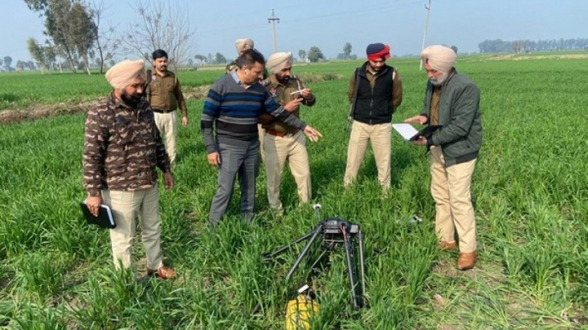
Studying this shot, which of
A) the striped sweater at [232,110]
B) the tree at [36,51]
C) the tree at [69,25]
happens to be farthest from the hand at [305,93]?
the tree at [36,51]

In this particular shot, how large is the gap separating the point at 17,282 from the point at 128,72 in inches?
73.6

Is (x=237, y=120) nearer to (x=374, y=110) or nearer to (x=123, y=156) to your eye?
(x=123, y=156)

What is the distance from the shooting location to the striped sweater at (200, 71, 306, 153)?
139 inches

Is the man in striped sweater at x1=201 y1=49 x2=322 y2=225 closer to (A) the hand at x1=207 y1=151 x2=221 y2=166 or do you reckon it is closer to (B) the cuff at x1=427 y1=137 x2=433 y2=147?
(A) the hand at x1=207 y1=151 x2=221 y2=166

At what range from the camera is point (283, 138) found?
13.4 ft

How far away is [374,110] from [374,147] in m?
0.47

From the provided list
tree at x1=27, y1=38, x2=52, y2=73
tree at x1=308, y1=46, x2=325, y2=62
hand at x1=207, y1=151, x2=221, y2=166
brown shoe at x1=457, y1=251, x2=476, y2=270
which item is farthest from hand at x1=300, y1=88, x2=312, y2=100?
tree at x1=308, y1=46, x2=325, y2=62

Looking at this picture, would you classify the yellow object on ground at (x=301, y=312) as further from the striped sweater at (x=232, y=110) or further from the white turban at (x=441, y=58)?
the white turban at (x=441, y=58)

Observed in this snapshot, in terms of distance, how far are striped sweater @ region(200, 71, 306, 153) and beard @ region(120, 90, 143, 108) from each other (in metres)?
0.87

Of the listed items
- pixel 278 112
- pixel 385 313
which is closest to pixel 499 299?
pixel 385 313

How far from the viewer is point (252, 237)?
3268 millimetres

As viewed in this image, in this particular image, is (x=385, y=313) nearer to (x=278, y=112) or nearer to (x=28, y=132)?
(x=278, y=112)

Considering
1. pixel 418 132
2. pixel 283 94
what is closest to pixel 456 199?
pixel 418 132

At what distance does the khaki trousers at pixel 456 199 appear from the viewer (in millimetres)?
3215
